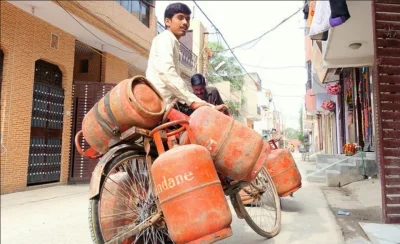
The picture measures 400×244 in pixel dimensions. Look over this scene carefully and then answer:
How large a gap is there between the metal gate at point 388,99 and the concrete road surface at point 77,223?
779 millimetres

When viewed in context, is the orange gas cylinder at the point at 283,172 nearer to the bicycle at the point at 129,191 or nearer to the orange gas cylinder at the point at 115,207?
the bicycle at the point at 129,191

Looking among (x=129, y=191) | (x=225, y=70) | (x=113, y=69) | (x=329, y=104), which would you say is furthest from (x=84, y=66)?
(x=225, y=70)

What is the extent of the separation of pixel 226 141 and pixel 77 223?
276cm

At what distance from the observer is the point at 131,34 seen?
1043cm

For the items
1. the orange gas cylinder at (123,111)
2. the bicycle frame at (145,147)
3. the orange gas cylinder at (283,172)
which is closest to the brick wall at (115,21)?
the orange gas cylinder at (283,172)

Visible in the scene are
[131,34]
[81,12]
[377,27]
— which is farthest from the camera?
[131,34]

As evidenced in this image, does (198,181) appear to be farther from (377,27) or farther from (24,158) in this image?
(24,158)

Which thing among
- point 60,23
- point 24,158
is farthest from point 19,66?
point 24,158

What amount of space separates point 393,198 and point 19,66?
25.8 ft

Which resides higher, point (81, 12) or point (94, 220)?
point (81, 12)

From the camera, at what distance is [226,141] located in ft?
6.73

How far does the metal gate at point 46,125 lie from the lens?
7713mm

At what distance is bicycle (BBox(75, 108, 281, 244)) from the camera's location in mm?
1941

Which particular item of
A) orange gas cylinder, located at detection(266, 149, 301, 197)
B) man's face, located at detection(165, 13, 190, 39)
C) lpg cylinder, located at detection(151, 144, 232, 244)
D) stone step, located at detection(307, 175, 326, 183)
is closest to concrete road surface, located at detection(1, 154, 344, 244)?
orange gas cylinder, located at detection(266, 149, 301, 197)
